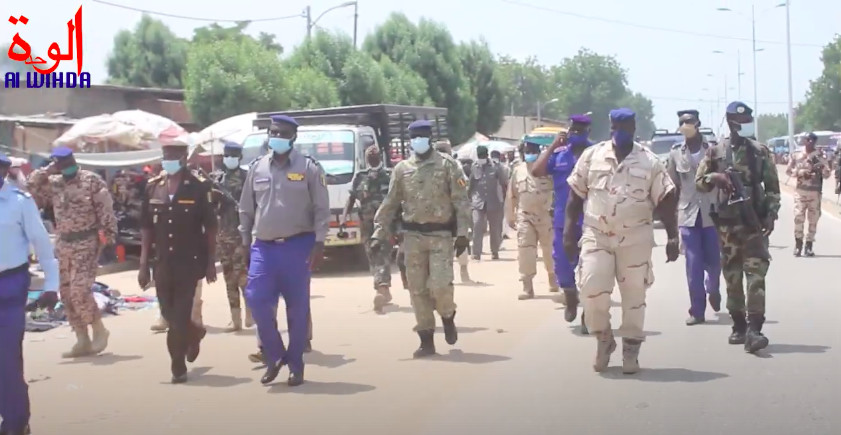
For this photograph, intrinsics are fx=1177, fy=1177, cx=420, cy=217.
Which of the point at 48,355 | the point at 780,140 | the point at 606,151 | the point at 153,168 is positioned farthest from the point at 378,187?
the point at 780,140

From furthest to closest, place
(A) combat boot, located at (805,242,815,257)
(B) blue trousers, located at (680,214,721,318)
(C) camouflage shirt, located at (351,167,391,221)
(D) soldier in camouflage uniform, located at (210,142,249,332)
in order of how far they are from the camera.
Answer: (A) combat boot, located at (805,242,815,257), (C) camouflage shirt, located at (351,167,391,221), (D) soldier in camouflage uniform, located at (210,142,249,332), (B) blue trousers, located at (680,214,721,318)

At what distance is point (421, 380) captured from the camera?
26.7 ft

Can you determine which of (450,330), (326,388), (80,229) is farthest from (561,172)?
(80,229)

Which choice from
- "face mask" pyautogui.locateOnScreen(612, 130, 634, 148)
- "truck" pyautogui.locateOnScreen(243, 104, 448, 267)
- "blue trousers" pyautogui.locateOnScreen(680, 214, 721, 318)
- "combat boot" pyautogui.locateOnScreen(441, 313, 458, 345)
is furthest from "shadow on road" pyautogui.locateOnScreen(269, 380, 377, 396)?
"truck" pyautogui.locateOnScreen(243, 104, 448, 267)

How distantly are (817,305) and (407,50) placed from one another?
33731 millimetres

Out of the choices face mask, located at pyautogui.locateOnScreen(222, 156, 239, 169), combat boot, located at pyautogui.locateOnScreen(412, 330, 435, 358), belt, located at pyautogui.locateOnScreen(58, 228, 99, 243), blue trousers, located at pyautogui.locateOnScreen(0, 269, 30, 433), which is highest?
face mask, located at pyautogui.locateOnScreen(222, 156, 239, 169)

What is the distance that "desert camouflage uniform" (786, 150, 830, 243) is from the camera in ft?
55.1

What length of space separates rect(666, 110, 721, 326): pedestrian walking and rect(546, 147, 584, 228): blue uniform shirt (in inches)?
37.6

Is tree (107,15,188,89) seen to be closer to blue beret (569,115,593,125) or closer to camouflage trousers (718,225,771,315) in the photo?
blue beret (569,115,593,125)

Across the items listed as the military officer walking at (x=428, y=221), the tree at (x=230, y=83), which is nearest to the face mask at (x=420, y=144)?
the military officer walking at (x=428, y=221)

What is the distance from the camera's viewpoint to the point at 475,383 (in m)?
7.95

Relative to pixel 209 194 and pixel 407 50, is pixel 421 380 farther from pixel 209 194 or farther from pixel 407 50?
pixel 407 50

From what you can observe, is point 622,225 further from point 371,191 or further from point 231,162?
point 371,191

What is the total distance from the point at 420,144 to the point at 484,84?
136 feet
